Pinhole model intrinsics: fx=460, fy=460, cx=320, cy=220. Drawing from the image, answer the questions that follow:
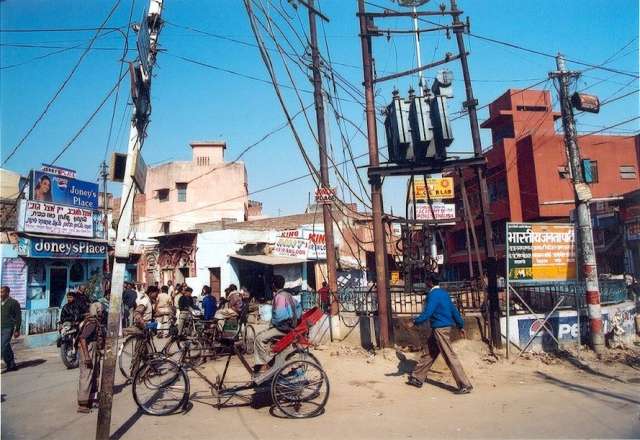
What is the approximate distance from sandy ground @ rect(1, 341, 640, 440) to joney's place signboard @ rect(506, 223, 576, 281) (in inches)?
70.3

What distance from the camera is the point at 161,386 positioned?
20.0ft

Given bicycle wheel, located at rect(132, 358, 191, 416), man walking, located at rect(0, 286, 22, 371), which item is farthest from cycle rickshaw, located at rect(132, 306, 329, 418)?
man walking, located at rect(0, 286, 22, 371)

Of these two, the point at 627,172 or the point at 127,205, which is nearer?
the point at 127,205

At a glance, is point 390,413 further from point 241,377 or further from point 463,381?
point 241,377

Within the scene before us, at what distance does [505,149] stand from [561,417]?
89.0 ft

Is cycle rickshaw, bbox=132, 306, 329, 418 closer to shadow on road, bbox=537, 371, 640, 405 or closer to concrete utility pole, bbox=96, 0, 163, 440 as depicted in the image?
concrete utility pole, bbox=96, 0, 163, 440

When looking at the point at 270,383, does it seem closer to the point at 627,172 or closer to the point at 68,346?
the point at 68,346

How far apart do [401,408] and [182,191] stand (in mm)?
34622

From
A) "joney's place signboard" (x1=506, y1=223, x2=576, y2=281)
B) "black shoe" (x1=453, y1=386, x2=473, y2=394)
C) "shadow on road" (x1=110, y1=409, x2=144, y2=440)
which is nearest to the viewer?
"shadow on road" (x1=110, y1=409, x2=144, y2=440)

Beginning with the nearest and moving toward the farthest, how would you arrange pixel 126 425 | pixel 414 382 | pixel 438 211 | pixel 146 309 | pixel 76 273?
pixel 126 425, pixel 414 382, pixel 146 309, pixel 76 273, pixel 438 211

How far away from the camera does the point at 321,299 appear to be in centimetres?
1293

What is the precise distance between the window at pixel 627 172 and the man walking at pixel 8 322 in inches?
1287

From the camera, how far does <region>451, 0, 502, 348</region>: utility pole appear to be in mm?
9414

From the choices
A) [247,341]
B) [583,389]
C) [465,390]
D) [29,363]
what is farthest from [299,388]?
[29,363]
